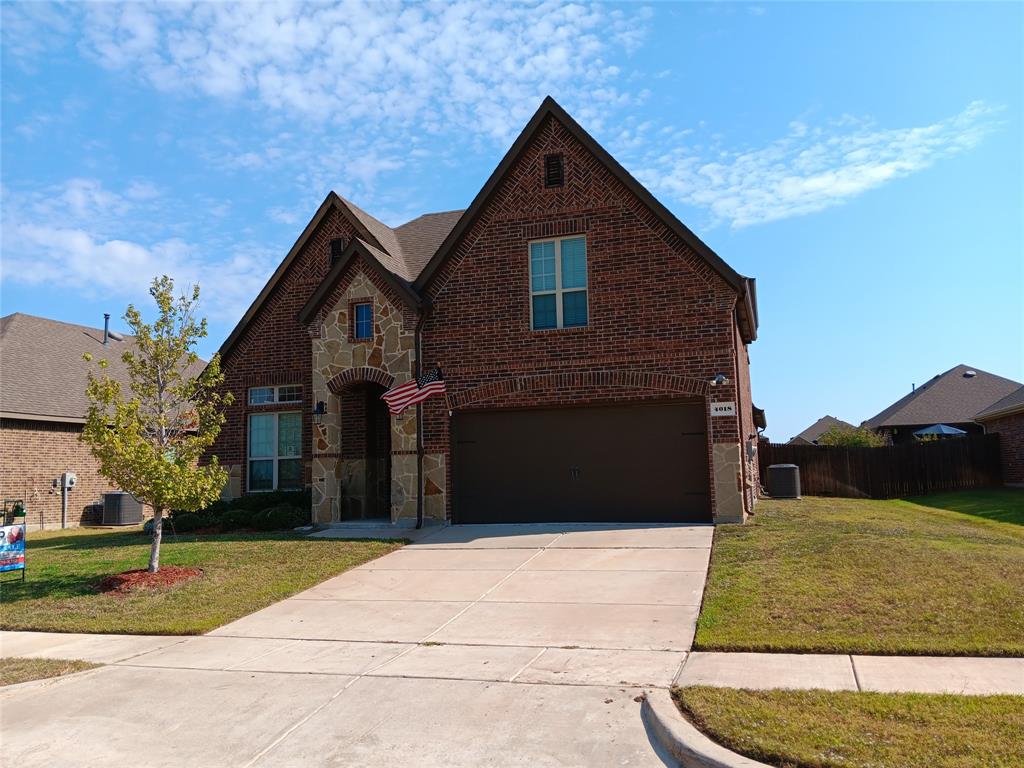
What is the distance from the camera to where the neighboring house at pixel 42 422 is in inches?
872

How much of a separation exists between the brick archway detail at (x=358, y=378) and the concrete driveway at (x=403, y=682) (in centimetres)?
637

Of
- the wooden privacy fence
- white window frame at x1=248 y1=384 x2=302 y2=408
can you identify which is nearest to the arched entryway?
white window frame at x1=248 y1=384 x2=302 y2=408

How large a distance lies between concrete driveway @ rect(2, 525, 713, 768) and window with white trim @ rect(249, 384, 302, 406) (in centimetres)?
909

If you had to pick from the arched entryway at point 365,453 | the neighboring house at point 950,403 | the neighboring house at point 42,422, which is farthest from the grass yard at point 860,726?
Answer: the neighboring house at point 950,403

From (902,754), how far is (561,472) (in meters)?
11.2

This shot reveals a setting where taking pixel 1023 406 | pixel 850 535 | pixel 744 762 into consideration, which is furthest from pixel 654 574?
pixel 1023 406

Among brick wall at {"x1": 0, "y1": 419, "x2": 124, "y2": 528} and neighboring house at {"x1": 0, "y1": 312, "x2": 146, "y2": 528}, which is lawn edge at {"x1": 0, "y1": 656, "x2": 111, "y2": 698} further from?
neighboring house at {"x1": 0, "y1": 312, "x2": 146, "y2": 528}

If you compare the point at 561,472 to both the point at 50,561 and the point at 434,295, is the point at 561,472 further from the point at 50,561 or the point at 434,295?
the point at 50,561

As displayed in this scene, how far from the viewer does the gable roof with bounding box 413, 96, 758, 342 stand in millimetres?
14844

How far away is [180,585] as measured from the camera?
11.0m

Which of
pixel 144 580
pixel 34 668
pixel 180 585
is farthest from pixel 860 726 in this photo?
pixel 144 580

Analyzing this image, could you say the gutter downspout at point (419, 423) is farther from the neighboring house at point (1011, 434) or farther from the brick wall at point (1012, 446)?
the brick wall at point (1012, 446)

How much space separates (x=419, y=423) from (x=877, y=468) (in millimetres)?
15723

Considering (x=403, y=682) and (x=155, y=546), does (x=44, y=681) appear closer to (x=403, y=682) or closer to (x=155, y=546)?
(x=403, y=682)
